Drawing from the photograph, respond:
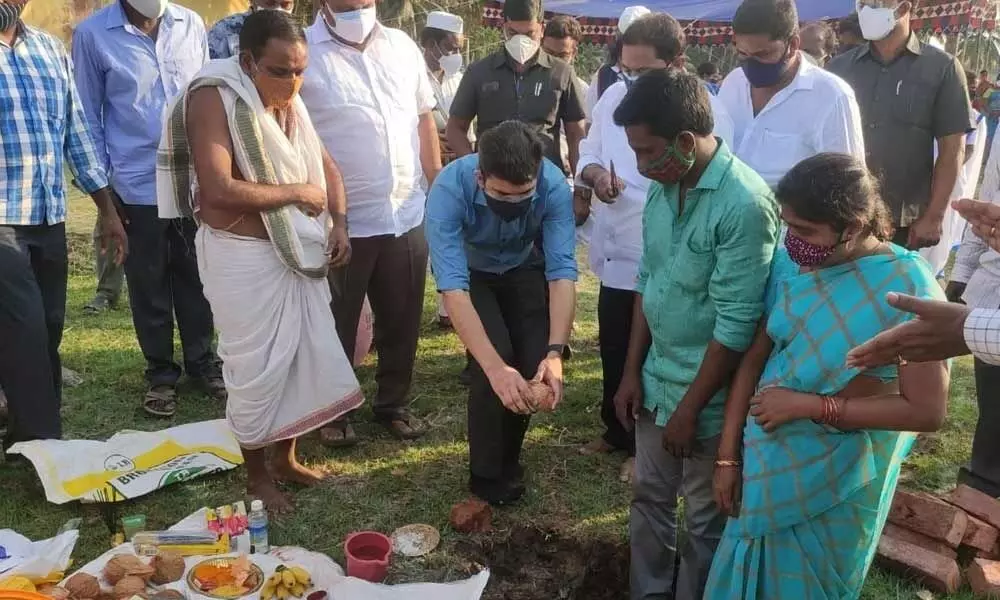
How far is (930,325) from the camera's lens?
5.95 feet

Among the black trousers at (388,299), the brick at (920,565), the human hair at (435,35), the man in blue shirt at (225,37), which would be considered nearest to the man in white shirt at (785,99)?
the brick at (920,565)

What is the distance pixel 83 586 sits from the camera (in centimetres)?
275

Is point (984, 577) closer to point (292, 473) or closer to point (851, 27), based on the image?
point (292, 473)

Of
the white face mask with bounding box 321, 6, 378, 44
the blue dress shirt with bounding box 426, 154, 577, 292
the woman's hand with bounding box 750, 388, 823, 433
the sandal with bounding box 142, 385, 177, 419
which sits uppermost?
the white face mask with bounding box 321, 6, 378, 44

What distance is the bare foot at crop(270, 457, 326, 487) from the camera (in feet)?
12.2

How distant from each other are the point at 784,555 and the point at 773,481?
228mm

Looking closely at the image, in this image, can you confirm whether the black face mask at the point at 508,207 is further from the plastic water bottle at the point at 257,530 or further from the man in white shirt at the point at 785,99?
the plastic water bottle at the point at 257,530

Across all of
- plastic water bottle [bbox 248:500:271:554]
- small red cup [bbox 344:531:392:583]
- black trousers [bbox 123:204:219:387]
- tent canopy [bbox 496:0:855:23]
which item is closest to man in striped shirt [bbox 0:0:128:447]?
black trousers [bbox 123:204:219:387]

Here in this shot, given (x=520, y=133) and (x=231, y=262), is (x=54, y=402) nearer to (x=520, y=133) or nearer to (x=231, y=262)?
(x=231, y=262)

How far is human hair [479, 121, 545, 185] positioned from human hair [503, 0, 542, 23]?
2.14 metres

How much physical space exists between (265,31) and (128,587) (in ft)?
6.92

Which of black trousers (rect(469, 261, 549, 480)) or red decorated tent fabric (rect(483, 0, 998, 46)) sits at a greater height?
red decorated tent fabric (rect(483, 0, 998, 46))

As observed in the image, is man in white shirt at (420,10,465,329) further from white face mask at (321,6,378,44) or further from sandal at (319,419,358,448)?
white face mask at (321,6,378,44)

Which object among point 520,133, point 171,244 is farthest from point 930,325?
point 171,244
